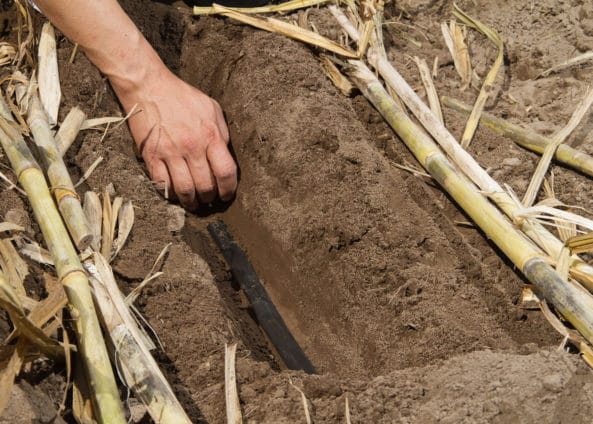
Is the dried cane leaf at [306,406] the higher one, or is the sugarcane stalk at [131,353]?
the sugarcane stalk at [131,353]

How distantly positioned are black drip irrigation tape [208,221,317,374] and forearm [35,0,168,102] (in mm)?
565

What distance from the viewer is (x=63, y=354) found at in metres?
1.47

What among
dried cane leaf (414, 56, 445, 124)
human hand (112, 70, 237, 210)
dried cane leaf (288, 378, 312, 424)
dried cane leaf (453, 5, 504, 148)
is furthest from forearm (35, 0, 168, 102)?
dried cane leaf (288, 378, 312, 424)

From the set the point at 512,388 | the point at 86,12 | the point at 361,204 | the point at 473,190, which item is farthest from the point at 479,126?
the point at 86,12

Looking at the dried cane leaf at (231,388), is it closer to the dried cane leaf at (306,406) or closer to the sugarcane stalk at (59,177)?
the dried cane leaf at (306,406)

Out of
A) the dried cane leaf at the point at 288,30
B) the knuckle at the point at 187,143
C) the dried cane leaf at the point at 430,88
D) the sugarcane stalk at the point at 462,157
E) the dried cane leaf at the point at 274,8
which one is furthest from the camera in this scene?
the dried cane leaf at the point at 274,8

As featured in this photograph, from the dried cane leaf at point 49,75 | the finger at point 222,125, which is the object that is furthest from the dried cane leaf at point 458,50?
the dried cane leaf at point 49,75

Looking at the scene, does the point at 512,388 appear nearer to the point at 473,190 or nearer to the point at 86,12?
the point at 473,190

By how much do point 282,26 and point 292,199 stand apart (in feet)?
2.49

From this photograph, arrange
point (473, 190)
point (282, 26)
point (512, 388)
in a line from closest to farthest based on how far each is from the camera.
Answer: point (512, 388) → point (473, 190) → point (282, 26)

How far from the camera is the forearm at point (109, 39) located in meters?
2.18

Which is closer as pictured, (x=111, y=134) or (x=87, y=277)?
(x=87, y=277)

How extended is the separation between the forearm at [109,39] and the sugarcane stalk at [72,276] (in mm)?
447

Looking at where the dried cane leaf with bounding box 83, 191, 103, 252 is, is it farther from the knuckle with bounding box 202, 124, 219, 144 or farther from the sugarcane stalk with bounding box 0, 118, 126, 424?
the knuckle with bounding box 202, 124, 219, 144
